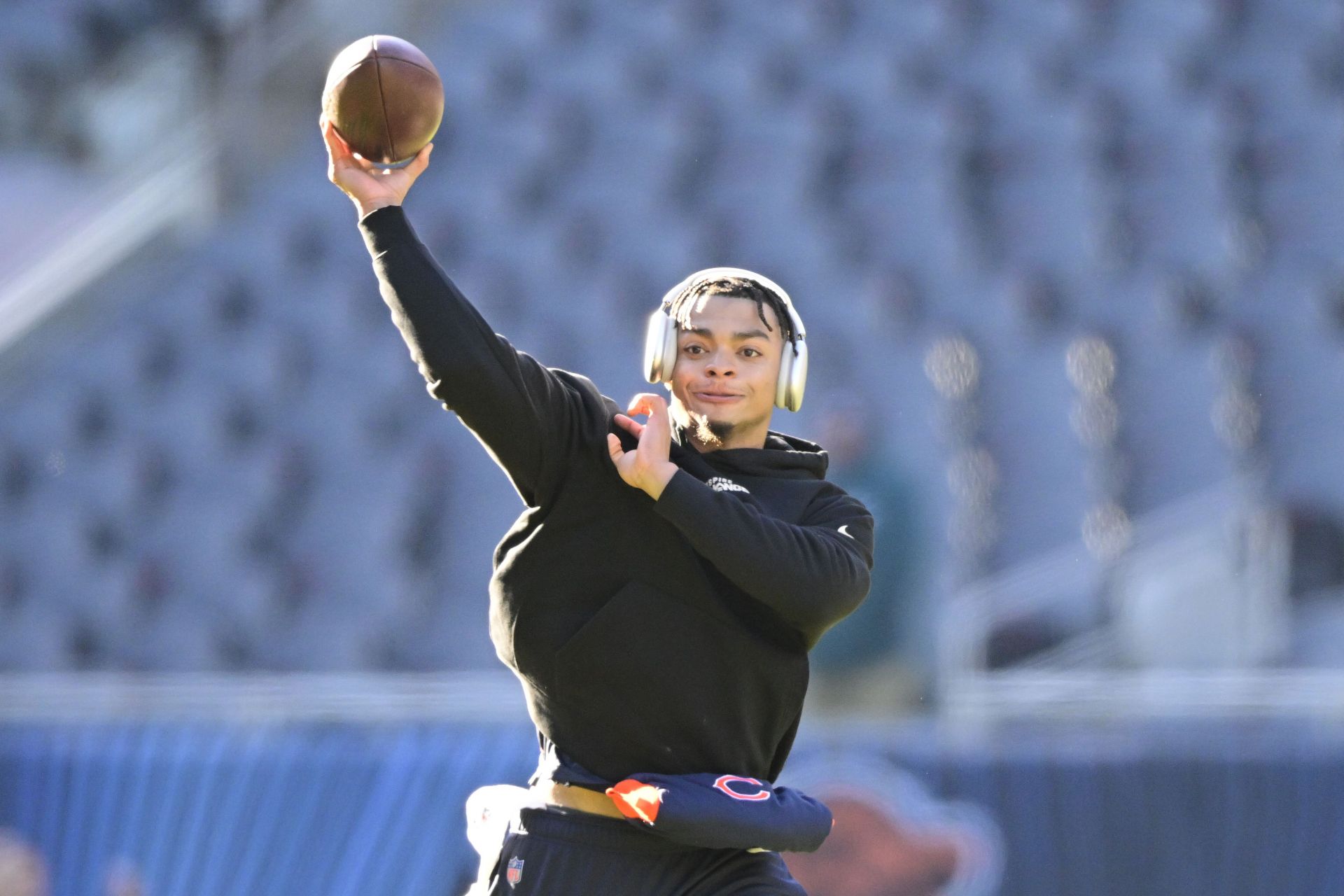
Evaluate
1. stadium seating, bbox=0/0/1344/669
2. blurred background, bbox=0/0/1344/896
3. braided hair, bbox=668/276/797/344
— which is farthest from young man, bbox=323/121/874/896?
stadium seating, bbox=0/0/1344/669

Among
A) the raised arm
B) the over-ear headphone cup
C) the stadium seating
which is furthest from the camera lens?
the stadium seating

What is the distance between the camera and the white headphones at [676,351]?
2.37 metres

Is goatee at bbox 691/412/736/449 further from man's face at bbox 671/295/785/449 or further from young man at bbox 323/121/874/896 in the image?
young man at bbox 323/121/874/896

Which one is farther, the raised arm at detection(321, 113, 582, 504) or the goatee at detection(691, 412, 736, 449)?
the goatee at detection(691, 412, 736, 449)

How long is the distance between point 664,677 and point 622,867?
0.90 ft

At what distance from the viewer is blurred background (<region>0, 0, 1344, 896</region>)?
558 centimetres

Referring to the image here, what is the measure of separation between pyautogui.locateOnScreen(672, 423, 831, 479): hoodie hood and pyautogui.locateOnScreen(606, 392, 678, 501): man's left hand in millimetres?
163

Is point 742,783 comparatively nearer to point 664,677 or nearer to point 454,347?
point 664,677

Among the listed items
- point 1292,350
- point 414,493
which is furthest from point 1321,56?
point 414,493

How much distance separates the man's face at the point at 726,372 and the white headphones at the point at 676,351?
2 centimetres

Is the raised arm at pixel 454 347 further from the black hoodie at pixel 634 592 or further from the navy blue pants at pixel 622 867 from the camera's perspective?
the navy blue pants at pixel 622 867

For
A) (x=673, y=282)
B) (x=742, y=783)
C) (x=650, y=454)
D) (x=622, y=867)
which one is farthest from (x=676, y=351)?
(x=673, y=282)

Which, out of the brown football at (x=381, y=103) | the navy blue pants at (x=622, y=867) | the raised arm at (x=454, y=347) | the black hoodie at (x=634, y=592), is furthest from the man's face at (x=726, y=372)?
the navy blue pants at (x=622, y=867)

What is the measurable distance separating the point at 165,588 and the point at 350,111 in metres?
5.71
